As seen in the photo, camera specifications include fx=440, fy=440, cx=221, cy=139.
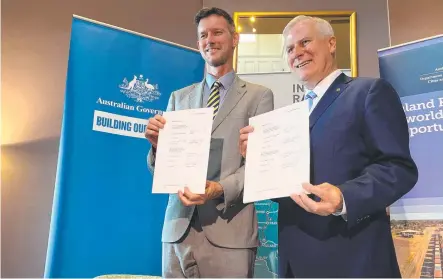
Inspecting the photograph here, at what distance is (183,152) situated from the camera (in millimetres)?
1719

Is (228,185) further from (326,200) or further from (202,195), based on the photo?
(326,200)

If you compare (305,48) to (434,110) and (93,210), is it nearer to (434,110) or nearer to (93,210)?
(434,110)

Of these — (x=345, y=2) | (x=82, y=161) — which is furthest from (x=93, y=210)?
(x=345, y=2)

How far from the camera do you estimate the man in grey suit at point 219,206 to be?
5.60 ft

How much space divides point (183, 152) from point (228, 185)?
0.71 feet

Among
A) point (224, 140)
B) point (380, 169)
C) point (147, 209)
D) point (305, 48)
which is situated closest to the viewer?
point (380, 169)

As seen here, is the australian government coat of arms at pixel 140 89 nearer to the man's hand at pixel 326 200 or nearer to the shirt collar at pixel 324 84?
the shirt collar at pixel 324 84

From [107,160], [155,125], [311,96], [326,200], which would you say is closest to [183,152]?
[155,125]

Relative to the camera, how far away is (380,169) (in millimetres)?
1344

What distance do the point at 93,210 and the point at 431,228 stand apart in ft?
6.57

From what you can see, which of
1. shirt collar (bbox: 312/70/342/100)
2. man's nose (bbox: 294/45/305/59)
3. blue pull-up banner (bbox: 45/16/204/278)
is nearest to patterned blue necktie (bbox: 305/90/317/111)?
shirt collar (bbox: 312/70/342/100)

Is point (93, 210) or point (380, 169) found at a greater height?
point (380, 169)

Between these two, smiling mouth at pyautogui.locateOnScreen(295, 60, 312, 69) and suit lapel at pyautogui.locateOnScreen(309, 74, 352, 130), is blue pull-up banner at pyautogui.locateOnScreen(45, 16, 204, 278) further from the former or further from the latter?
suit lapel at pyautogui.locateOnScreen(309, 74, 352, 130)

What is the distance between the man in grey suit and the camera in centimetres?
171
